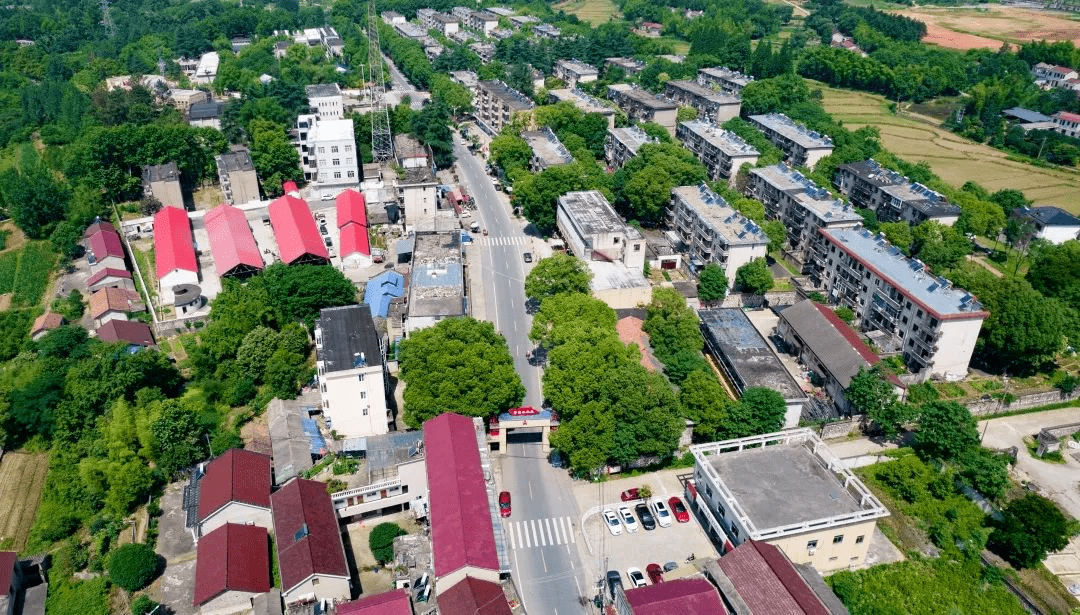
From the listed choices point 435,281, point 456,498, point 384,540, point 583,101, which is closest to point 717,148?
point 583,101

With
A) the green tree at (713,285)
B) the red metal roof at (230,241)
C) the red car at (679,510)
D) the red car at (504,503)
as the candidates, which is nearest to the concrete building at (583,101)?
the green tree at (713,285)

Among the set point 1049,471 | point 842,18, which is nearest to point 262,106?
point 1049,471

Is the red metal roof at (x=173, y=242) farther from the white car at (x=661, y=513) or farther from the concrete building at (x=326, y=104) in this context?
the white car at (x=661, y=513)

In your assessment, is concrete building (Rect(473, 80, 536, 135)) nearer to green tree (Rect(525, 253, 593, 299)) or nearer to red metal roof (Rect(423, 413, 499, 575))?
green tree (Rect(525, 253, 593, 299))

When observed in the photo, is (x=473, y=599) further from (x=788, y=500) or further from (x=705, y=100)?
(x=705, y=100)

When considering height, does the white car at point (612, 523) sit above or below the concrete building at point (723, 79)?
below

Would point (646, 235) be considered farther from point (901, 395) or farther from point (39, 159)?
point (39, 159)
